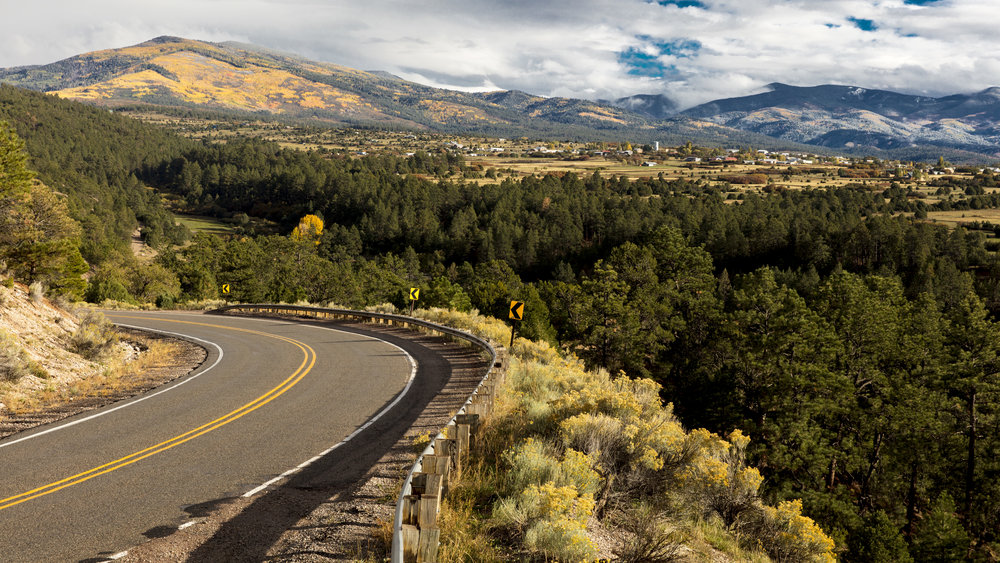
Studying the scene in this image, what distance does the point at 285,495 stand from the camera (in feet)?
24.9

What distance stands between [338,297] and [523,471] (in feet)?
230

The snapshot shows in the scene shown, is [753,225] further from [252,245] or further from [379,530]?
[379,530]

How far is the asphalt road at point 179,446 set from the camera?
6621 mm

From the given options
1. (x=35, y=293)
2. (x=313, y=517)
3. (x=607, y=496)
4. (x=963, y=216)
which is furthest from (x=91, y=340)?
(x=963, y=216)

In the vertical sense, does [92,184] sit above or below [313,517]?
above

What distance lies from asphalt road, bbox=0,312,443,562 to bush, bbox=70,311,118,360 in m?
3.28

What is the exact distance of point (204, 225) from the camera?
149 m

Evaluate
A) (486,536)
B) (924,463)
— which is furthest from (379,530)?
(924,463)

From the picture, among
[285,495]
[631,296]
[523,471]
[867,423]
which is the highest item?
[523,471]

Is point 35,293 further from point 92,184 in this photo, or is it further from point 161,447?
point 92,184

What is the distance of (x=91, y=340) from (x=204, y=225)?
Result: 14711 cm

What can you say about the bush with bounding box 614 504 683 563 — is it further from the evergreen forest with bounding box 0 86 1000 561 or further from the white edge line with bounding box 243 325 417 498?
the evergreen forest with bounding box 0 86 1000 561

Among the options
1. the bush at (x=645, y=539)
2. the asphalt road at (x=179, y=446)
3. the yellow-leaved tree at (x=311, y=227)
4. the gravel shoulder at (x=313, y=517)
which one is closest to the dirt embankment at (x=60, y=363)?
the asphalt road at (x=179, y=446)

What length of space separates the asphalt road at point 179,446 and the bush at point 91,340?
3.28m
